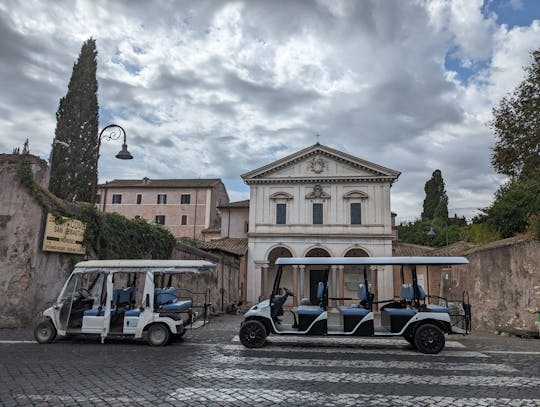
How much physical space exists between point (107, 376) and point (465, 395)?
5.22 meters

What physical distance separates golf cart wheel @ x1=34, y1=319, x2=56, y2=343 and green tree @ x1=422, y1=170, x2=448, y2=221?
2060 inches

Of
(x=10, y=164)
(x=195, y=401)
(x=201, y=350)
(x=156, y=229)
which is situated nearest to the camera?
(x=195, y=401)

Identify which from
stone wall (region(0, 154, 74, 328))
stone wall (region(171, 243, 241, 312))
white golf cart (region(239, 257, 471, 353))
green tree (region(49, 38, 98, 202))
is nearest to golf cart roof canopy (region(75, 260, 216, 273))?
white golf cart (region(239, 257, 471, 353))

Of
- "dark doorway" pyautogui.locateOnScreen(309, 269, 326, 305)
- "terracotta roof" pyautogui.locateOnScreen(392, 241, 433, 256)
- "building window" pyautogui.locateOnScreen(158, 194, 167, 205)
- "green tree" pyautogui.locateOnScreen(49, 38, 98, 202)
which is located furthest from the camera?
"building window" pyautogui.locateOnScreen(158, 194, 167, 205)

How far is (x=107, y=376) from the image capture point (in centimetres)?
616

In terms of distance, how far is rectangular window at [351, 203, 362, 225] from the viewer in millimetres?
30312

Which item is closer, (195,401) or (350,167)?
(195,401)

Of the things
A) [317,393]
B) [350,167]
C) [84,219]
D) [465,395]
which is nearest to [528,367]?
[465,395]

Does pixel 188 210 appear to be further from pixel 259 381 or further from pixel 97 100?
pixel 259 381

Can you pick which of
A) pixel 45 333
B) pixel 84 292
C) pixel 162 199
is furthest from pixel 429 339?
pixel 162 199

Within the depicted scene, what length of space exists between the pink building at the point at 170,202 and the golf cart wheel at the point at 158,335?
36881 millimetres

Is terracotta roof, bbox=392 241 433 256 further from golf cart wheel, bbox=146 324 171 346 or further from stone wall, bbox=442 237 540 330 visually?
golf cart wheel, bbox=146 324 171 346

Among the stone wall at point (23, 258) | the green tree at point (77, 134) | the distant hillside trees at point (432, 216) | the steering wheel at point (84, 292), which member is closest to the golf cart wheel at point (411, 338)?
the steering wheel at point (84, 292)

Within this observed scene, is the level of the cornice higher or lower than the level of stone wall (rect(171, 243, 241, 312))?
higher
